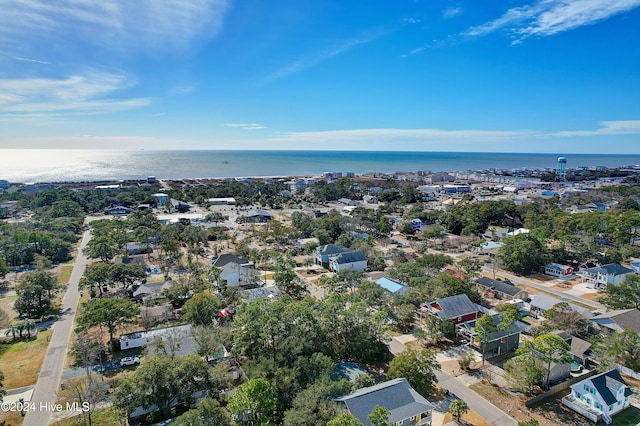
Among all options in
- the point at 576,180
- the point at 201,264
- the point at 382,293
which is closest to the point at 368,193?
the point at 201,264

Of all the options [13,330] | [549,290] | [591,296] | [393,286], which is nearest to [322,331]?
[393,286]

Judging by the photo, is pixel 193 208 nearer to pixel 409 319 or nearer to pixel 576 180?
pixel 409 319

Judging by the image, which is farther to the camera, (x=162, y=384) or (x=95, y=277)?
(x=95, y=277)

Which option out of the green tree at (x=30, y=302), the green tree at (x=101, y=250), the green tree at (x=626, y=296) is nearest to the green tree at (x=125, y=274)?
the green tree at (x=30, y=302)

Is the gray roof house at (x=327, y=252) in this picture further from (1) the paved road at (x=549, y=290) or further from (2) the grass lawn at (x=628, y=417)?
(2) the grass lawn at (x=628, y=417)

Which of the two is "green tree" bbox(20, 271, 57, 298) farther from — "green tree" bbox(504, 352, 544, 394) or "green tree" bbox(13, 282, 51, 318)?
"green tree" bbox(504, 352, 544, 394)

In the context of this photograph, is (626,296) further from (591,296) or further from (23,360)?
(23,360)
